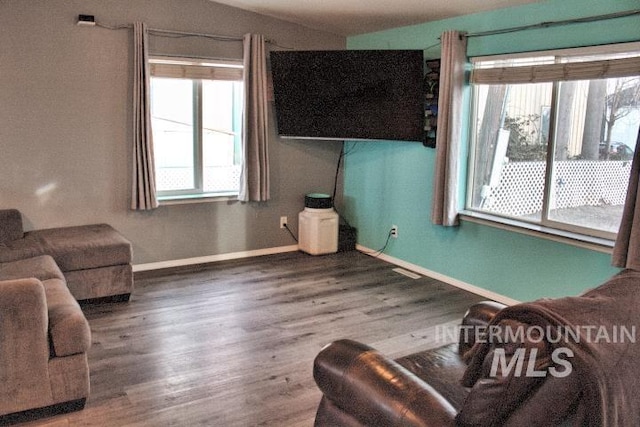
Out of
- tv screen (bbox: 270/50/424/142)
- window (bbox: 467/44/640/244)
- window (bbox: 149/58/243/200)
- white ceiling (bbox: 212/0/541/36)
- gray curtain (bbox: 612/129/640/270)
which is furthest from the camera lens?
window (bbox: 149/58/243/200)

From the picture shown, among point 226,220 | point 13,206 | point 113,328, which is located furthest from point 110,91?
point 113,328

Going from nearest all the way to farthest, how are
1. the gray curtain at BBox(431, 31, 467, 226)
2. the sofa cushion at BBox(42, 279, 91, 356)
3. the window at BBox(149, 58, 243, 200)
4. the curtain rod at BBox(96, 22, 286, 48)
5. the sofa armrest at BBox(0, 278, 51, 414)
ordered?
the sofa armrest at BBox(0, 278, 51, 414) < the sofa cushion at BBox(42, 279, 91, 356) < the gray curtain at BBox(431, 31, 467, 226) < the curtain rod at BBox(96, 22, 286, 48) < the window at BBox(149, 58, 243, 200)

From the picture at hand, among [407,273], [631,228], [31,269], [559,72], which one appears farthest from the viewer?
[407,273]

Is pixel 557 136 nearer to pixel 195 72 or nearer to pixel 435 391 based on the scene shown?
pixel 435 391

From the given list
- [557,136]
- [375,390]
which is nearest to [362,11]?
[557,136]

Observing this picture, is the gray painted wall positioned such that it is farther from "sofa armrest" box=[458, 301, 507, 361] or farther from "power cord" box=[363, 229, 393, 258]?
"sofa armrest" box=[458, 301, 507, 361]

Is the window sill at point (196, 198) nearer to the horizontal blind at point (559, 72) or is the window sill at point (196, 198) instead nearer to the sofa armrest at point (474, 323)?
the horizontal blind at point (559, 72)

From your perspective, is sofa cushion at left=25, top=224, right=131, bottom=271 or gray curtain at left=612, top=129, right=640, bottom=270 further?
sofa cushion at left=25, top=224, right=131, bottom=271

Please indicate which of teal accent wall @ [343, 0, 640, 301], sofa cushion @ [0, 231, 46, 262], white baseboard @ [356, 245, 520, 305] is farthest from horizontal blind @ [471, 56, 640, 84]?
sofa cushion @ [0, 231, 46, 262]

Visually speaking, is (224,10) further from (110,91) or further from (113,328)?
(113,328)

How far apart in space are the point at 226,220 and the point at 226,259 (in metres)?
0.39

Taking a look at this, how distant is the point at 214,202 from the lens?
5430mm

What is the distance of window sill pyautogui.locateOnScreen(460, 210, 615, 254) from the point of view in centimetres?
371

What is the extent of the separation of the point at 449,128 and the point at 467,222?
31.8 inches
